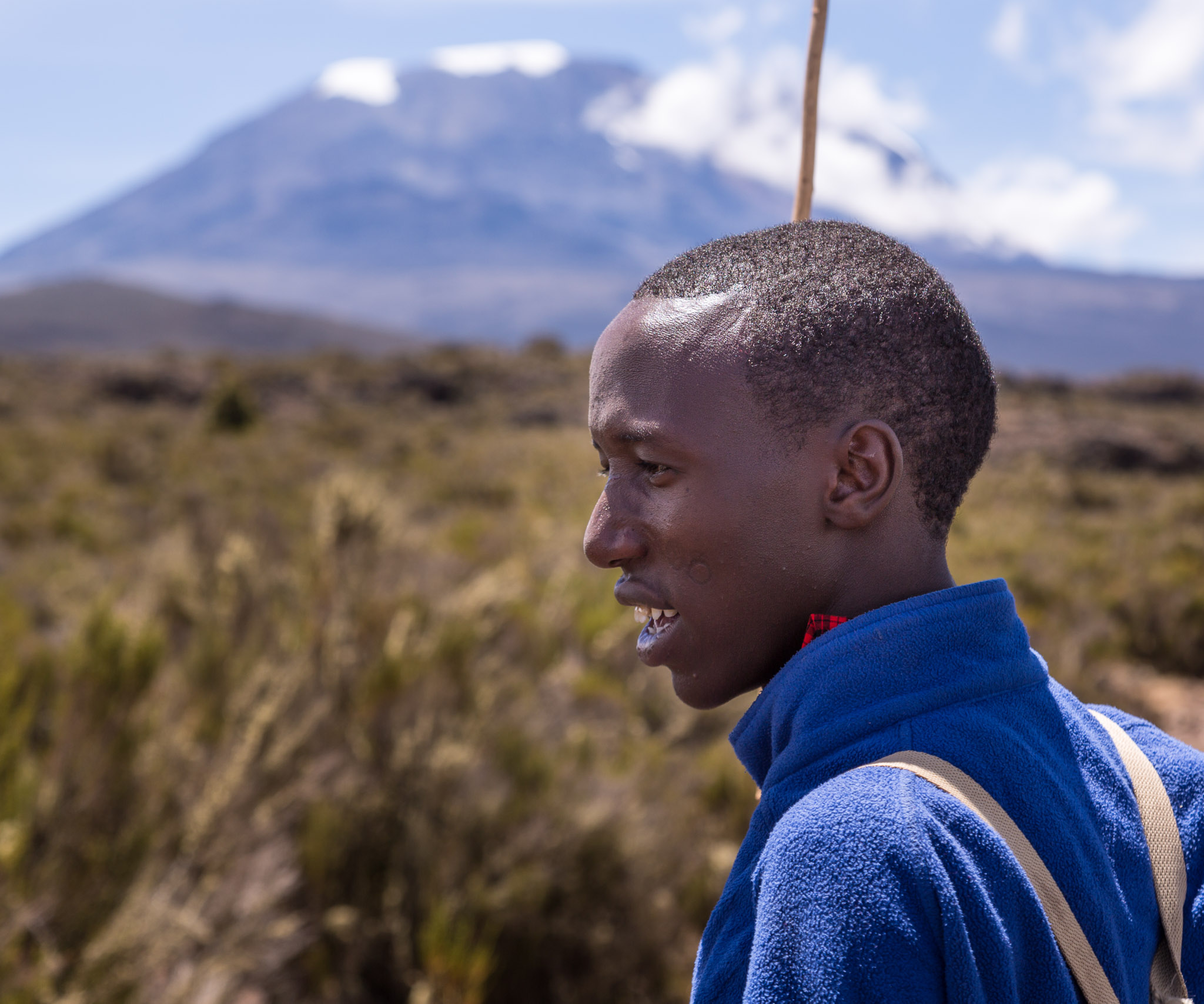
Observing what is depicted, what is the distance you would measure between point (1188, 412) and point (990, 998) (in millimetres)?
31434

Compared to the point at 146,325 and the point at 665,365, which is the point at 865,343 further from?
the point at 146,325

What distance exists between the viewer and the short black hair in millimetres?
848

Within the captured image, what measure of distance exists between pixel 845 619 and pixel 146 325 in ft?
526

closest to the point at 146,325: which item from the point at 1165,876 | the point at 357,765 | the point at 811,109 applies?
the point at 357,765

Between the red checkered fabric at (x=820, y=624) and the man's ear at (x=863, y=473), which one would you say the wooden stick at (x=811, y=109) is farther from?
the red checkered fabric at (x=820, y=624)

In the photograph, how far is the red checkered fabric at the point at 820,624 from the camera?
2.84ft

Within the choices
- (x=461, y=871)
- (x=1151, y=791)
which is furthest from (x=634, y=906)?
(x=1151, y=791)

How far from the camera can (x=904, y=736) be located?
2.59 ft

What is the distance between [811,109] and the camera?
1143mm

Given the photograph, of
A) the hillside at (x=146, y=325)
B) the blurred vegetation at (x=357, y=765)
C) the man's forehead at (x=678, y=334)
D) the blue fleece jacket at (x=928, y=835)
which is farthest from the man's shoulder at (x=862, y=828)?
the hillside at (x=146, y=325)

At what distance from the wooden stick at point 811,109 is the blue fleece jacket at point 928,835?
1.69 ft

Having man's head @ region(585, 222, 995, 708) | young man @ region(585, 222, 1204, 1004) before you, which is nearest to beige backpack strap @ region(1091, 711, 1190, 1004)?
young man @ region(585, 222, 1204, 1004)

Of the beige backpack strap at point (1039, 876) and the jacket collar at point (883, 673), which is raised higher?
the jacket collar at point (883, 673)

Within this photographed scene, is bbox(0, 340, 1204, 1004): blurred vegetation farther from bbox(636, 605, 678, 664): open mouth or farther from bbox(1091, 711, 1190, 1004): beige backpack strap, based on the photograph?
bbox(1091, 711, 1190, 1004): beige backpack strap
